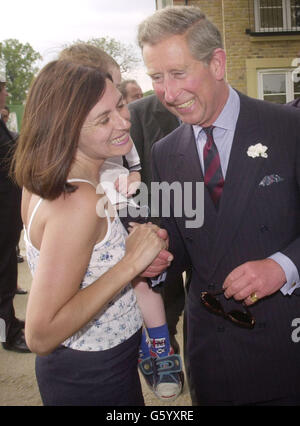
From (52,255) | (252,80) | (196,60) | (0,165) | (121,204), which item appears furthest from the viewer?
(252,80)

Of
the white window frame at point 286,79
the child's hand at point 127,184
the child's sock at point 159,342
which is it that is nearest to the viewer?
the child's sock at point 159,342

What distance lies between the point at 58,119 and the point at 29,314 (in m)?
0.63

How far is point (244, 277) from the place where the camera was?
1627 millimetres

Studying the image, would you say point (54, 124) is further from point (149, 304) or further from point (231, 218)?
point (149, 304)

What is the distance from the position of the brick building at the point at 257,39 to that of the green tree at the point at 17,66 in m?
17.8

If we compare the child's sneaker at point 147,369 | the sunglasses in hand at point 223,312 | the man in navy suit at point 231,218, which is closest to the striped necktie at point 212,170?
the man in navy suit at point 231,218

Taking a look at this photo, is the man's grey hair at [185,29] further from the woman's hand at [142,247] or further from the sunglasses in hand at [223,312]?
the sunglasses in hand at [223,312]

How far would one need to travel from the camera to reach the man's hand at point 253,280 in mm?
1624

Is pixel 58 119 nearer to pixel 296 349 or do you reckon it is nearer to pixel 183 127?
pixel 183 127

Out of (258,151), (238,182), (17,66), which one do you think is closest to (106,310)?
(238,182)

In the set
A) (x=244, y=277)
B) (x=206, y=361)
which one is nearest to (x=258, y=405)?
(x=206, y=361)

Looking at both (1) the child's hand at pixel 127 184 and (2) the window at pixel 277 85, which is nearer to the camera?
(1) the child's hand at pixel 127 184

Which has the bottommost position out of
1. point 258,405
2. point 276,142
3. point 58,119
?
point 258,405

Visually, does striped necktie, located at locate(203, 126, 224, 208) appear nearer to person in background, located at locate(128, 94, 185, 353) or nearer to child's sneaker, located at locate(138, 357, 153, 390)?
child's sneaker, located at locate(138, 357, 153, 390)
